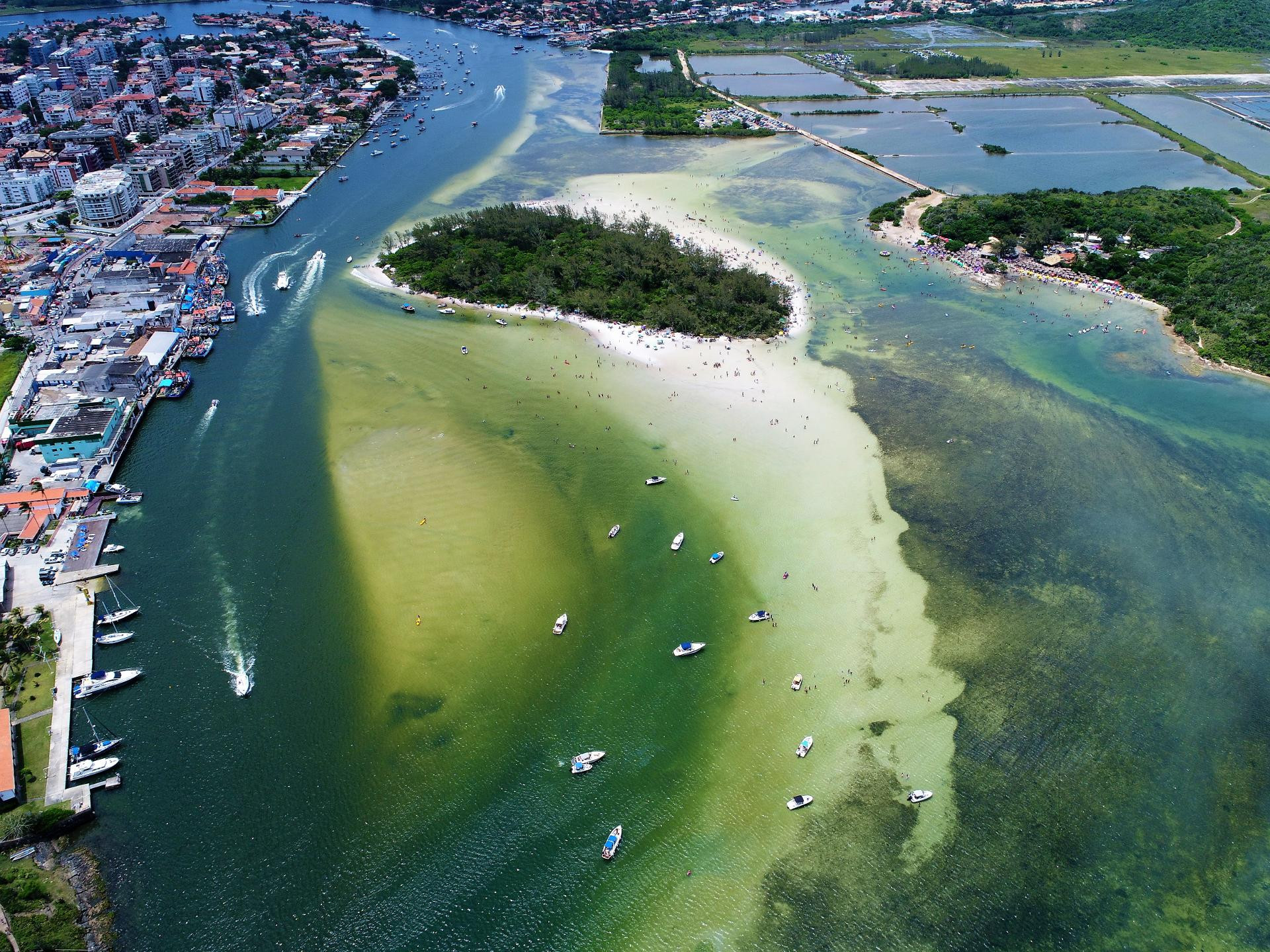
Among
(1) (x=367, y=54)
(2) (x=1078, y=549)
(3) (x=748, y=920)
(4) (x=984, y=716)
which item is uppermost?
(1) (x=367, y=54)

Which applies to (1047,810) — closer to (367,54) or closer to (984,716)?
(984,716)

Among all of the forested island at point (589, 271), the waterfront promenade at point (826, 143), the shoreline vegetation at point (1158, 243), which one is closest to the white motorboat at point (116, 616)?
the forested island at point (589, 271)

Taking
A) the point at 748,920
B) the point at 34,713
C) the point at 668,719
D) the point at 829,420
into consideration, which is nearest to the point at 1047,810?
the point at 748,920

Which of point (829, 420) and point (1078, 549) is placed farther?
point (829, 420)

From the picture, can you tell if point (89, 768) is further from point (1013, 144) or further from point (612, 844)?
point (1013, 144)

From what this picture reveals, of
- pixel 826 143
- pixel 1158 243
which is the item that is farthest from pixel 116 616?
pixel 826 143

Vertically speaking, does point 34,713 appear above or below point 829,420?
below

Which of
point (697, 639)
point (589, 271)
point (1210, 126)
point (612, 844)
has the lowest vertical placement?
point (612, 844)

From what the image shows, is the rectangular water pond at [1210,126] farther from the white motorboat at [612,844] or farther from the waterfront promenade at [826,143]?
the white motorboat at [612,844]
